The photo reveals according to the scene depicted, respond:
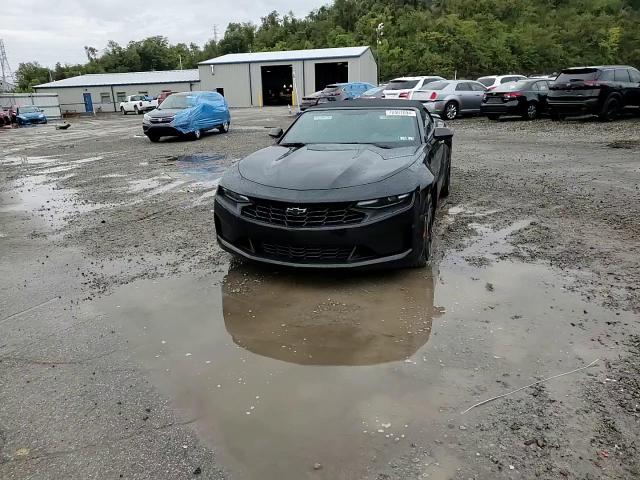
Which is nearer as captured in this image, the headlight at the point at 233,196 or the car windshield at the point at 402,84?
the headlight at the point at 233,196

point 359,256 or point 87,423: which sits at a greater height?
point 359,256

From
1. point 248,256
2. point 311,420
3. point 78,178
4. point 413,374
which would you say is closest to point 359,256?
point 248,256

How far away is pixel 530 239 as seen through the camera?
543 centimetres

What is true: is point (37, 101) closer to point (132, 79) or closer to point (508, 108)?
point (132, 79)

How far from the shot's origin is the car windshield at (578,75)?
15344mm

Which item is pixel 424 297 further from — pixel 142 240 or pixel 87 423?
pixel 142 240

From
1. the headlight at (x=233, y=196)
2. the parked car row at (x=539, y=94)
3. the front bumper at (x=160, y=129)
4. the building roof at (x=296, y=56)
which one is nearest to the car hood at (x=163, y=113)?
the front bumper at (x=160, y=129)

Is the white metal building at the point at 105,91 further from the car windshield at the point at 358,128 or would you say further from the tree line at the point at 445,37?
the car windshield at the point at 358,128

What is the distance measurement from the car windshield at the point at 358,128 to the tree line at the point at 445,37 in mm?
50697

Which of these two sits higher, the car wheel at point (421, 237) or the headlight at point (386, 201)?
the headlight at point (386, 201)

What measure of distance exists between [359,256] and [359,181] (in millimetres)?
610

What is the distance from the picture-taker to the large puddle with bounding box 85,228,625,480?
8.20ft

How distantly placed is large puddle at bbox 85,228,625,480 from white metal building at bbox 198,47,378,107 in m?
40.3

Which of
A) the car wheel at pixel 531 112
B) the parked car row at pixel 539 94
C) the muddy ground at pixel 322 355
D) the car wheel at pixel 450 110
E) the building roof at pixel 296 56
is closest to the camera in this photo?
the muddy ground at pixel 322 355
